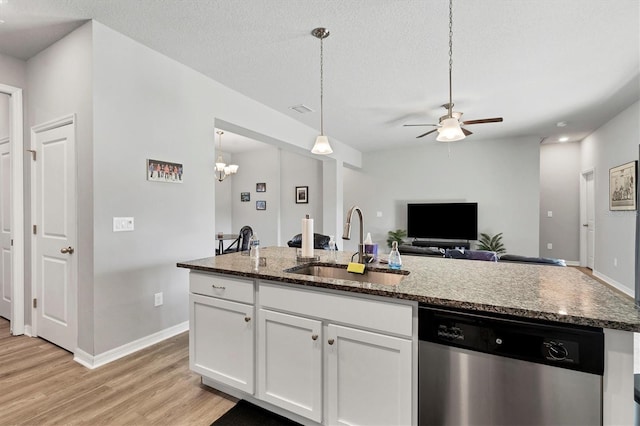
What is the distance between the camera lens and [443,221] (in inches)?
261

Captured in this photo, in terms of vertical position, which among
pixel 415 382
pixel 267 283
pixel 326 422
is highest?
pixel 267 283

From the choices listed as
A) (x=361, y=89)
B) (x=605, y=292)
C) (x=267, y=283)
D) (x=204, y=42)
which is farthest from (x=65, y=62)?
(x=605, y=292)

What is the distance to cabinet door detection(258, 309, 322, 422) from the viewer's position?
1571 mm

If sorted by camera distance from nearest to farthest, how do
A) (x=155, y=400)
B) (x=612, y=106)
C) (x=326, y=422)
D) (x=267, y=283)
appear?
(x=326, y=422)
(x=267, y=283)
(x=155, y=400)
(x=612, y=106)

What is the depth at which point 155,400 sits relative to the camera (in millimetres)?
1973

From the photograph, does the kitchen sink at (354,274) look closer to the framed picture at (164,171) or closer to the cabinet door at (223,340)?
the cabinet door at (223,340)

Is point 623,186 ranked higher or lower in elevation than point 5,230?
higher

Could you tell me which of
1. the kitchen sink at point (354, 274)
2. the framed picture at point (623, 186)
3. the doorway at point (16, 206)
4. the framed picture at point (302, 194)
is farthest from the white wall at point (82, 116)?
the framed picture at point (623, 186)

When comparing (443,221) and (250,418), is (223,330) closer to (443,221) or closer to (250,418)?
(250,418)

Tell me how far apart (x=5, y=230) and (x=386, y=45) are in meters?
4.41

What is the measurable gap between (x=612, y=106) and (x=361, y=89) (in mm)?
3756

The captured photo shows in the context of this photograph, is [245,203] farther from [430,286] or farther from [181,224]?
[430,286]

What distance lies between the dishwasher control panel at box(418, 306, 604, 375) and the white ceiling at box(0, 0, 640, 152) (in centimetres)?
219

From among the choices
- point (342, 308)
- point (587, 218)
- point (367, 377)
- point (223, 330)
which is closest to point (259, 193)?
point (223, 330)
